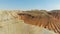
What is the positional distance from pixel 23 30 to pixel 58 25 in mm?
1770

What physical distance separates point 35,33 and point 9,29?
0.62 m

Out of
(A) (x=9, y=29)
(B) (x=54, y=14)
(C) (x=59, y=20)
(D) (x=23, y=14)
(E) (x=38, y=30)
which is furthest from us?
(B) (x=54, y=14)

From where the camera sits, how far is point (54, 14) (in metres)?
6.50

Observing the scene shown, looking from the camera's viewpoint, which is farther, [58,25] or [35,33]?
[58,25]

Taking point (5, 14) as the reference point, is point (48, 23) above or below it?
below

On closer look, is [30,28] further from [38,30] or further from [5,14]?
[5,14]

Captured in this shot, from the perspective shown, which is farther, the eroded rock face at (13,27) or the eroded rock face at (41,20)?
the eroded rock face at (41,20)

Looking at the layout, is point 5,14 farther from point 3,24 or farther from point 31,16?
point 31,16

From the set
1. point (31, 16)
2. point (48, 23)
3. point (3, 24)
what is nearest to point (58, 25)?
point (48, 23)

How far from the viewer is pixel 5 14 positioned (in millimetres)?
4594

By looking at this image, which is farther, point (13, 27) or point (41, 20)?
point (41, 20)

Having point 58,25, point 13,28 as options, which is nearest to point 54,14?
point 58,25

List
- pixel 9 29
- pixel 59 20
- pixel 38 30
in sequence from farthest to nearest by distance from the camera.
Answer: pixel 59 20 → pixel 38 30 → pixel 9 29

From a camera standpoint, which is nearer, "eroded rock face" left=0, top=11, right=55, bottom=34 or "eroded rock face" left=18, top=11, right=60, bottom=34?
"eroded rock face" left=0, top=11, right=55, bottom=34
